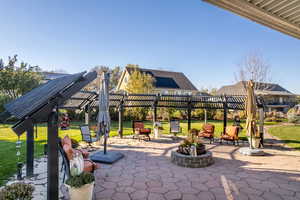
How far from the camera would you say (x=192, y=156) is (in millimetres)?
6324

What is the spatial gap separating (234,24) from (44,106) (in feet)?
48.0

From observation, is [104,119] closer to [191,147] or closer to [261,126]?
[191,147]

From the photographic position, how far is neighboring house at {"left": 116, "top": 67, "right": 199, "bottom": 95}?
29.5m

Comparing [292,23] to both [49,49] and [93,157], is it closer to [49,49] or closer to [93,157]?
[93,157]

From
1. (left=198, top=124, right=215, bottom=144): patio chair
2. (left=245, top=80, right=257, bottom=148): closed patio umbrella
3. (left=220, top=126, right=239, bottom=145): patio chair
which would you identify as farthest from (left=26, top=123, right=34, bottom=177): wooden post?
(left=220, top=126, right=239, bottom=145): patio chair

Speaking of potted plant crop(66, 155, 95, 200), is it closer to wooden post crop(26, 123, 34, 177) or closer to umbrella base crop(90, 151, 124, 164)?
wooden post crop(26, 123, 34, 177)

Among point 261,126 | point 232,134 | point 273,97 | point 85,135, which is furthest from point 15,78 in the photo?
point 273,97

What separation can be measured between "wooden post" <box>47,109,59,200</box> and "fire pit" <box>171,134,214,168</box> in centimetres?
424

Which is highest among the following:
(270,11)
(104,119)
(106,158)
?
(270,11)

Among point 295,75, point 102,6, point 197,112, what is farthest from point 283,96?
point 102,6

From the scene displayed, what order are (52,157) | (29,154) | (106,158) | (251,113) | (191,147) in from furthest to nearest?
(251,113)
(106,158)
(191,147)
(29,154)
(52,157)

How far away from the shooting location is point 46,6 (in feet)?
30.5

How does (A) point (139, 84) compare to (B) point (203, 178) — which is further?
(A) point (139, 84)

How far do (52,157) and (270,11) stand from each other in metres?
4.66
